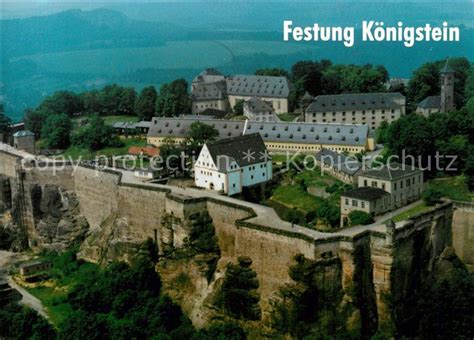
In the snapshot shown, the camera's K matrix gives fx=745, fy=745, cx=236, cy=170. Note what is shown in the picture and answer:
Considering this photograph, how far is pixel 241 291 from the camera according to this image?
34.2 metres

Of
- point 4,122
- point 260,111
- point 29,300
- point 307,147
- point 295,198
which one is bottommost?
point 29,300

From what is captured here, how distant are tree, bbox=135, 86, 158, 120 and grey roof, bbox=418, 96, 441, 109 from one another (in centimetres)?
2188

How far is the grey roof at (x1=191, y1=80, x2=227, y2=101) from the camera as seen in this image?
63.3 m

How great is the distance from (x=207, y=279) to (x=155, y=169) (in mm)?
10422

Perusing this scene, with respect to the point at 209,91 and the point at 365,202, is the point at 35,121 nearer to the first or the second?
the point at 209,91

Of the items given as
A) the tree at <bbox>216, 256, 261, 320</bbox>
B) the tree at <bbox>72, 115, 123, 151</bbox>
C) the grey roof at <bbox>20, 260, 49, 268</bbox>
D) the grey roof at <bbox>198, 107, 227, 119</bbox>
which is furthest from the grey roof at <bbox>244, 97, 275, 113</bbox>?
the tree at <bbox>216, 256, 261, 320</bbox>

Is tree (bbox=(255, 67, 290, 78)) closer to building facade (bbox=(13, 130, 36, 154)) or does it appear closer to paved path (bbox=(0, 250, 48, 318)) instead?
building facade (bbox=(13, 130, 36, 154))

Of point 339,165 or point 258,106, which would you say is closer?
point 339,165

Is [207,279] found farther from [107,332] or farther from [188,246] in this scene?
[107,332]

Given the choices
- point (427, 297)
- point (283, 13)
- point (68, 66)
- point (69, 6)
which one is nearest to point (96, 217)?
point (427, 297)

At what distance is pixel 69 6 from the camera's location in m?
83.8

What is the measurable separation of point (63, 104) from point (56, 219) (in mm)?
22268

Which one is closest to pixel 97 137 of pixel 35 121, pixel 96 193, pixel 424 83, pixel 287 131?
pixel 35 121

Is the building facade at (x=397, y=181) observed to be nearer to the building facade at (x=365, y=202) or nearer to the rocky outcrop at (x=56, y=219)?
the building facade at (x=365, y=202)
